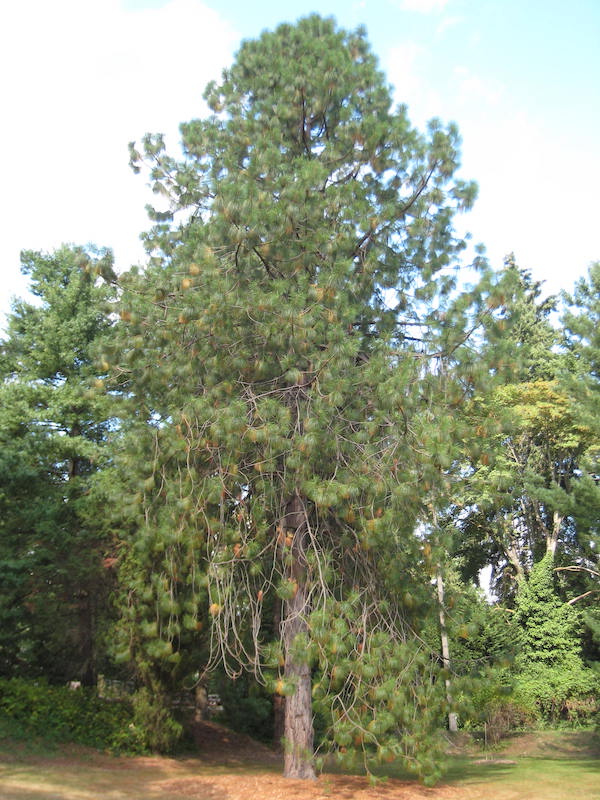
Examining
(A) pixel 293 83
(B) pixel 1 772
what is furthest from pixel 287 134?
(B) pixel 1 772

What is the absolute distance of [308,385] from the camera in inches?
321

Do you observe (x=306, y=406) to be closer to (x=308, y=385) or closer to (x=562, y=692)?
(x=308, y=385)

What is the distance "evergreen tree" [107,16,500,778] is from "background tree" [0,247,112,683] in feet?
10.6

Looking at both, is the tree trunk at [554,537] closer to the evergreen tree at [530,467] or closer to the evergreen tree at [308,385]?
the evergreen tree at [530,467]

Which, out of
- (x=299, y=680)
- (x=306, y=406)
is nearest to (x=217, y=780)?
(x=299, y=680)

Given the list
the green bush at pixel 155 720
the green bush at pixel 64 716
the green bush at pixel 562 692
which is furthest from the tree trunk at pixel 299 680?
the green bush at pixel 562 692

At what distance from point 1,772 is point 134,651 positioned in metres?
2.29

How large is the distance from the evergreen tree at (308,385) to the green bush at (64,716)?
3.32 m

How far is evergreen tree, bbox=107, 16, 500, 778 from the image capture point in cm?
711

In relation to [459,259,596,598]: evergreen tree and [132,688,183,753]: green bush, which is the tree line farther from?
[459,259,596,598]: evergreen tree

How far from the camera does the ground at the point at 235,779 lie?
7576 millimetres

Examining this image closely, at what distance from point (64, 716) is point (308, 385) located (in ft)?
25.2

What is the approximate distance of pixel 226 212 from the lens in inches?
288

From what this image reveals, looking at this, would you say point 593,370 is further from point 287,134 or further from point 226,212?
point 226,212
